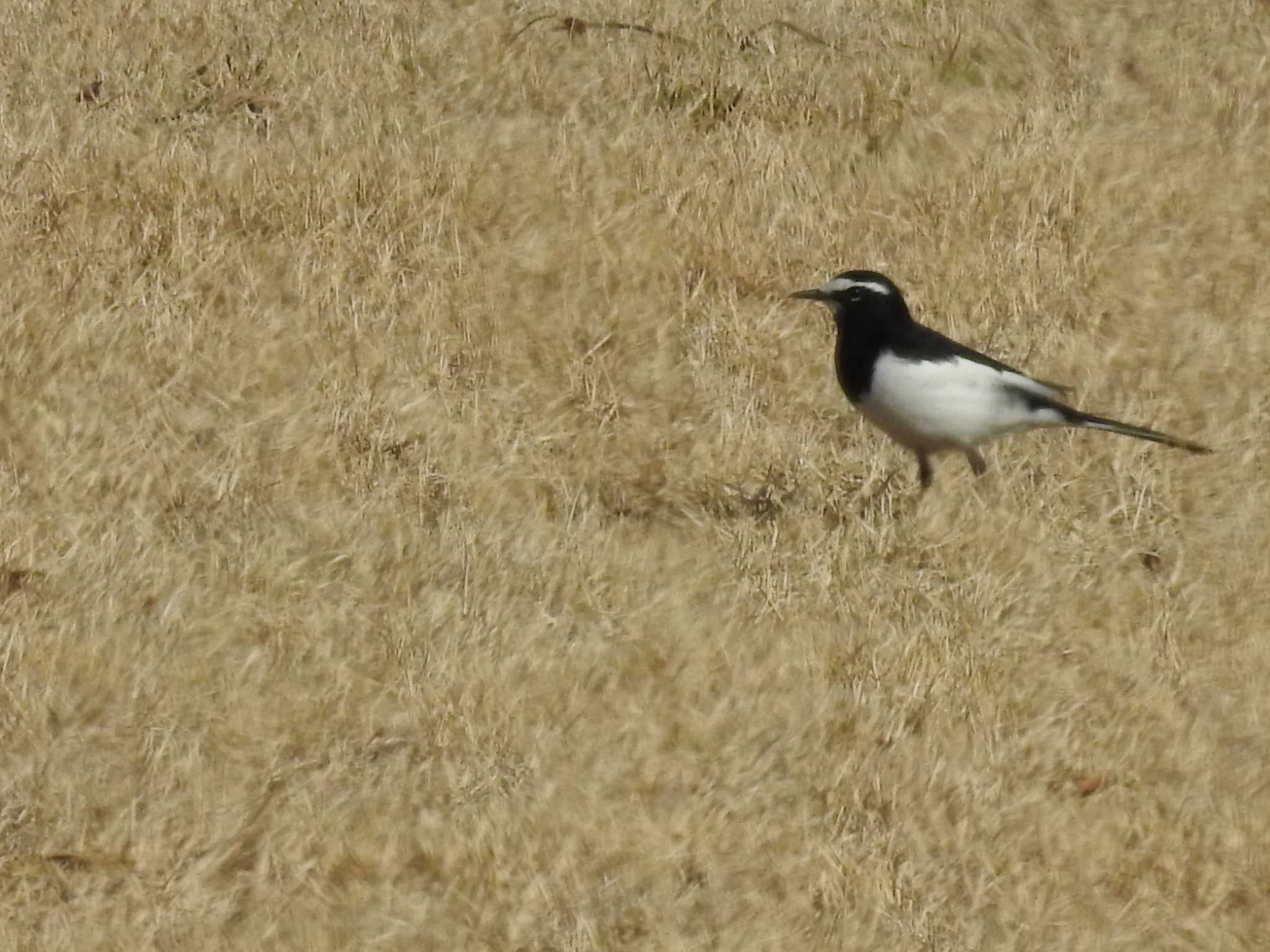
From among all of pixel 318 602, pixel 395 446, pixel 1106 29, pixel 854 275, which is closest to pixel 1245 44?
pixel 1106 29

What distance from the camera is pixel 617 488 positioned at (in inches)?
239

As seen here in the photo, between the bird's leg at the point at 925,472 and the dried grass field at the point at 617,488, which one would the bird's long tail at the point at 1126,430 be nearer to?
Answer: the dried grass field at the point at 617,488

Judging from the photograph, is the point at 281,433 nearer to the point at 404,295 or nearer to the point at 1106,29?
the point at 404,295

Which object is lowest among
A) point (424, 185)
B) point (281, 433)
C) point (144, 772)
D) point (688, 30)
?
point (144, 772)

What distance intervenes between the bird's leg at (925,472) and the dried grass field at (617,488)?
0.30ft

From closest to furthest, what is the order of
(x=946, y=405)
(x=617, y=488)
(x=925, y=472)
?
(x=946, y=405), (x=617, y=488), (x=925, y=472)

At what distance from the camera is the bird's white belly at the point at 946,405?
5898 millimetres

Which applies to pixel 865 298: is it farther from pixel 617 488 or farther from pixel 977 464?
pixel 617 488

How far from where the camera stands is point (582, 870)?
4.41 metres

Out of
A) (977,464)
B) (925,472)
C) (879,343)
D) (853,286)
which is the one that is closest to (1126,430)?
(977,464)

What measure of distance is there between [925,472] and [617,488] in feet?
3.41

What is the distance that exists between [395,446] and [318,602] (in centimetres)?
88

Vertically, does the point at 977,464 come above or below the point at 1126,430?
below

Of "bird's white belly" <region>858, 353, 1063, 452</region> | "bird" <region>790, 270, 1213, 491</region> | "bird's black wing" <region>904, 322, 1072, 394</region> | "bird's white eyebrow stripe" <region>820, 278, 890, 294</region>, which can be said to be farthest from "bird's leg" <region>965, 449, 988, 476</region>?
"bird's white eyebrow stripe" <region>820, 278, 890, 294</region>
